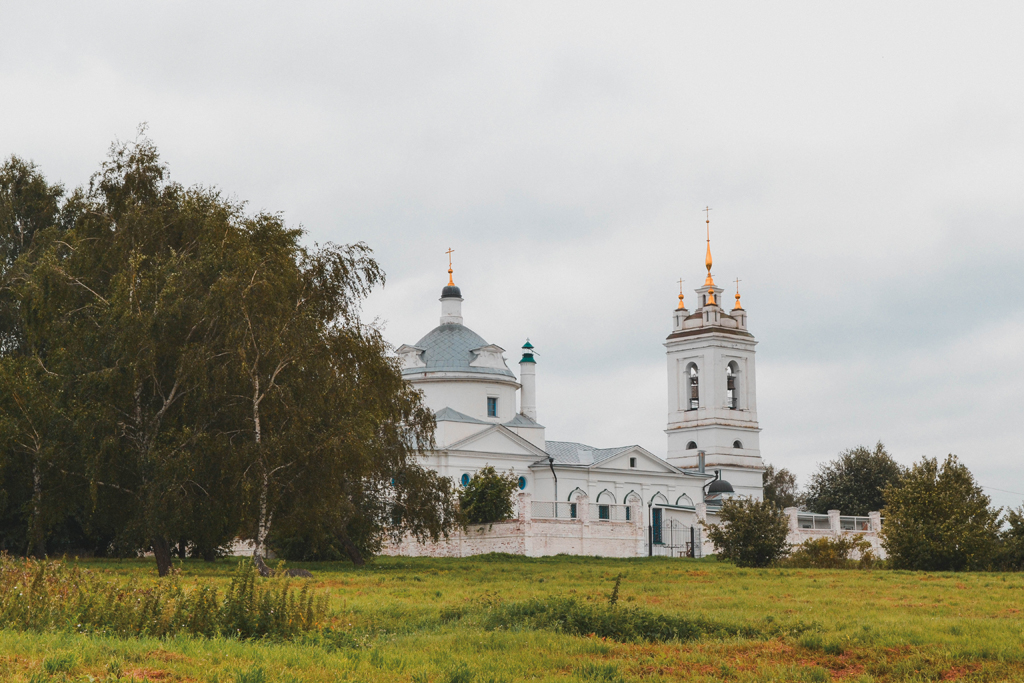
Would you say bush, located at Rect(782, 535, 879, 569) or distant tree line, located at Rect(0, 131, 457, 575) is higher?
distant tree line, located at Rect(0, 131, 457, 575)

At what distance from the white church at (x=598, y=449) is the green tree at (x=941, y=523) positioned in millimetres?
14836

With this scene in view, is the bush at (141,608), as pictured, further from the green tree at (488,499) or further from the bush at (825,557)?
the green tree at (488,499)

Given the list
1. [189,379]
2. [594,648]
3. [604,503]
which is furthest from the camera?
[604,503]

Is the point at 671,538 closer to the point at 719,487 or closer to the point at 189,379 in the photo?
the point at 719,487

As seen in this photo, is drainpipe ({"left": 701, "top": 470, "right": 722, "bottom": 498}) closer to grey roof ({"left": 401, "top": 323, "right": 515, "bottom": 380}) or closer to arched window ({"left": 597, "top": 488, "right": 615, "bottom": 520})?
arched window ({"left": 597, "top": 488, "right": 615, "bottom": 520})

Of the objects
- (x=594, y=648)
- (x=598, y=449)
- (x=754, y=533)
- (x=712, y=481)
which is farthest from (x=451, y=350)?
(x=594, y=648)

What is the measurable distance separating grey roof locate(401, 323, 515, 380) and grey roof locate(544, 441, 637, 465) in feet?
15.9

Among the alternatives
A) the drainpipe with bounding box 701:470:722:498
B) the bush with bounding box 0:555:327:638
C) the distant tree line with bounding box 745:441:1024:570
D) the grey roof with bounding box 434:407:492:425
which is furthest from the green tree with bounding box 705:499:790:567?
the drainpipe with bounding box 701:470:722:498

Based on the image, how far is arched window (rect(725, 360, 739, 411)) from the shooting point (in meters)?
80.8

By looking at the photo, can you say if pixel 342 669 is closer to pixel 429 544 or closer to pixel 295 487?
pixel 295 487

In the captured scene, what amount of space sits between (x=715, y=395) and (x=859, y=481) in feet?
37.3

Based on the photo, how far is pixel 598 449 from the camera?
65938 mm

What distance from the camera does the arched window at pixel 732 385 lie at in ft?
265

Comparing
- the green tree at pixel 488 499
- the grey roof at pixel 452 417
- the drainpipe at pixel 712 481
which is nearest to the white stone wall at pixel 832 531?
the green tree at pixel 488 499
